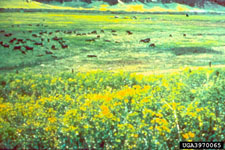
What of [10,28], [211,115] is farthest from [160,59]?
[10,28]

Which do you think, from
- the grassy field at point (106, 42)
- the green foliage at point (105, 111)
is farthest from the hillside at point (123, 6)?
the green foliage at point (105, 111)

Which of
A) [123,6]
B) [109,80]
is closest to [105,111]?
[109,80]

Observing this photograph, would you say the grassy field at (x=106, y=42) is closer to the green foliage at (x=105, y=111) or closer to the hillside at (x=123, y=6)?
the hillside at (x=123, y=6)

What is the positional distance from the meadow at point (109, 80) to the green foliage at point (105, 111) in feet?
0.04

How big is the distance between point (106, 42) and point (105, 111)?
2.62m

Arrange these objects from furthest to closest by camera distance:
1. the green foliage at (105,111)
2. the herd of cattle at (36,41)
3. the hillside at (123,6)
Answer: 1. the hillside at (123,6)
2. the herd of cattle at (36,41)
3. the green foliage at (105,111)

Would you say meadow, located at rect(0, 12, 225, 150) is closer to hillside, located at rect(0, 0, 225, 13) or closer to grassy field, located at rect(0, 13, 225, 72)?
grassy field, located at rect(0, 13, 225, 72)

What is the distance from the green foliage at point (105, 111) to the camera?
384 cm

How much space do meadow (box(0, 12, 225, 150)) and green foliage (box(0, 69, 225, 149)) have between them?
0.01 metres

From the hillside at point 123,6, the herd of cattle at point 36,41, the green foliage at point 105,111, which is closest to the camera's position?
the green foliage at point 105,111

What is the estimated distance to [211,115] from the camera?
421 centimetres

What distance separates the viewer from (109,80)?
5.14m

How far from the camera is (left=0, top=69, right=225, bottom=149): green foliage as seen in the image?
3.84 m

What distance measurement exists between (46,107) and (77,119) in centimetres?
67
